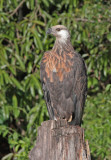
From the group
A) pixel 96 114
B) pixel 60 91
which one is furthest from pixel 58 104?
pixel 96 114

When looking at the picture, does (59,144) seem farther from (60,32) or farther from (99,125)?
(99,125)

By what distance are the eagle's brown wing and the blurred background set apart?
2.78ft

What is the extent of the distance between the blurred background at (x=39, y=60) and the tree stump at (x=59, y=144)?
217 centimetres

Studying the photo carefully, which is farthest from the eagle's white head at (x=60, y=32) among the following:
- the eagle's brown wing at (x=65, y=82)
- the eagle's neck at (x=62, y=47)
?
the eagle's brown wing at (x=65, y=82)

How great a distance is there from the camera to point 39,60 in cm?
535

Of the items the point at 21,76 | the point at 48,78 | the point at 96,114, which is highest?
the point at 48,78

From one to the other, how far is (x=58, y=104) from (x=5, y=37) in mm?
1704

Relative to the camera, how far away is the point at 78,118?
4160 mm

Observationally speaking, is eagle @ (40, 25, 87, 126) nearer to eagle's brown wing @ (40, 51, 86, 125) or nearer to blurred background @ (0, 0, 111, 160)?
eagle's brown wing @ (40, 51, 86, 125)

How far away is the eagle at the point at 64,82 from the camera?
3.98 meters

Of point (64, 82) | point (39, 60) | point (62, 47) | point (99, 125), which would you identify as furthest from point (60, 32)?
point (99, 125)

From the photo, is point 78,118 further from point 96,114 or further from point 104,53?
point 104,53

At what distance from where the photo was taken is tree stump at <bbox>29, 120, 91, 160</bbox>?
2.57 metres

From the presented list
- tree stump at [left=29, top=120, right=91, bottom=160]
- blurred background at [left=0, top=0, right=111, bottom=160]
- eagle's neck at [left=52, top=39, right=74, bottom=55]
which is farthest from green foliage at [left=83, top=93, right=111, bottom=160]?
tree stump at [left=29, top=120, right=91, bottom=160]
